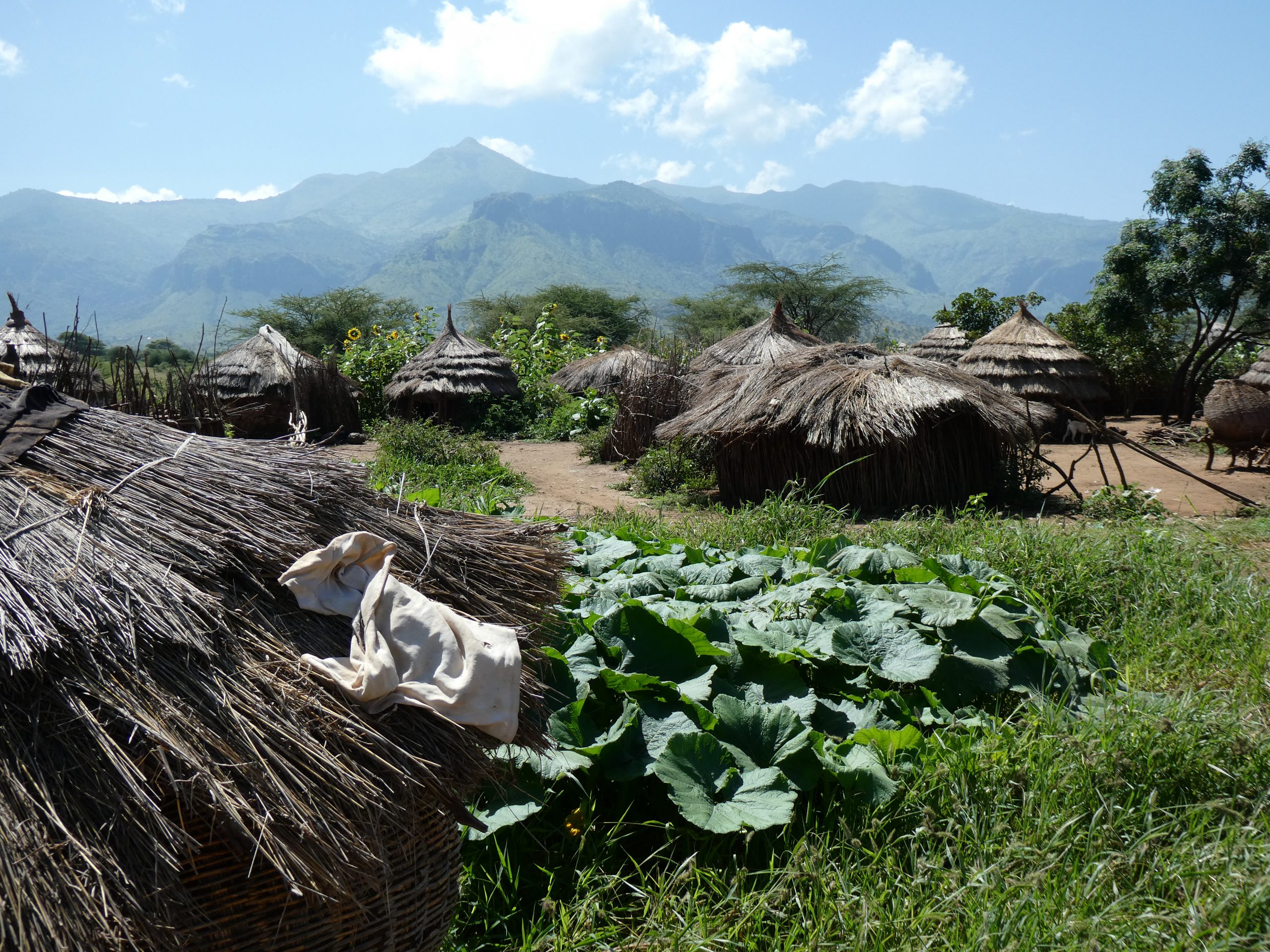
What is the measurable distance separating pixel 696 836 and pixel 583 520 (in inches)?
183

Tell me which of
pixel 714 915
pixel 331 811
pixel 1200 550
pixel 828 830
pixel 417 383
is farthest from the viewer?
pixel 417 383

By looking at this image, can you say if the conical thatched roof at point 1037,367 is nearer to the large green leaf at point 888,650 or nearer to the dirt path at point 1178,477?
the dirt path at point 1178,477

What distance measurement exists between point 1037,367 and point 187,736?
54.9ft

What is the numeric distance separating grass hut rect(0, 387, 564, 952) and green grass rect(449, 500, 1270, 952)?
519mm

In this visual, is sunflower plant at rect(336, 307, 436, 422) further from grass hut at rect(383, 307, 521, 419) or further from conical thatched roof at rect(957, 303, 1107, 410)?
conical thatched roof at rect(957, 303, 1107, 410)

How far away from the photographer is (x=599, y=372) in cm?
1764

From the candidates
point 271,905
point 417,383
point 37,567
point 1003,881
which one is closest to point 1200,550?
point 1003,881

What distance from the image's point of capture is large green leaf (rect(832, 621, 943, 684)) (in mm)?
3174

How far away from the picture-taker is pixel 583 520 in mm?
7117

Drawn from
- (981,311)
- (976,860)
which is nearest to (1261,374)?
(981,311)

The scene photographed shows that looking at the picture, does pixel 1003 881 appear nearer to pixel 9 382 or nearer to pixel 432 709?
pixel 432 709

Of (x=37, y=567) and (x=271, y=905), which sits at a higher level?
(x=37, y=567)

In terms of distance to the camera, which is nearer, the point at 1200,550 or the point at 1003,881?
the point at 1003,881

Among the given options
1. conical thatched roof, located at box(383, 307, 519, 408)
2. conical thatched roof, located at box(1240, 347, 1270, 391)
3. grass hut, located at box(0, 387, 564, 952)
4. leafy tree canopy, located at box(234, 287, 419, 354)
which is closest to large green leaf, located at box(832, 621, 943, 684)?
grass hut, located at box(0, 387, 564, 952)
